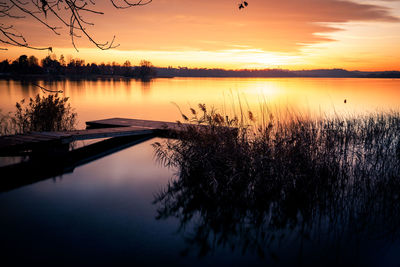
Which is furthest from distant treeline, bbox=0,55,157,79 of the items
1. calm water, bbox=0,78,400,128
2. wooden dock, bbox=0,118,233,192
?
wooden dock, bbox=0,118,233,192

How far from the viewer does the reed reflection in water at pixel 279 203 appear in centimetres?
416

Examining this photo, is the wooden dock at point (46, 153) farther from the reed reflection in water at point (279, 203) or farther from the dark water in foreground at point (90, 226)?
the reed reflection in water at point (279, 203)

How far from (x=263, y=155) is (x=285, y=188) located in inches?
29.0

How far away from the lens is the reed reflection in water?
13.6ft

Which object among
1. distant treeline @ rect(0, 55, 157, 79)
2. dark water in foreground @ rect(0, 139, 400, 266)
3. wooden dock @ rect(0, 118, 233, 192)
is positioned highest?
distant treeline @ rect(0, 55, 157, 79)

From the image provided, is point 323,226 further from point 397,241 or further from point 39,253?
point 39,253

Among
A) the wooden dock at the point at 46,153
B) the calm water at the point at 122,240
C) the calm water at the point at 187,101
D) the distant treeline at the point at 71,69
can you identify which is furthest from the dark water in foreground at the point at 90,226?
the distant treeline at the point at 71,69

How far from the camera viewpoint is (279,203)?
518 cm

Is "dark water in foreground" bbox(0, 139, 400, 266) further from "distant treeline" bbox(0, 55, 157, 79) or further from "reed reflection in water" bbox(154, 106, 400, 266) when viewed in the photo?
"distant treeline" bbox(0, 55, 157, 79)

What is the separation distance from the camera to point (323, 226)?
15.3ft

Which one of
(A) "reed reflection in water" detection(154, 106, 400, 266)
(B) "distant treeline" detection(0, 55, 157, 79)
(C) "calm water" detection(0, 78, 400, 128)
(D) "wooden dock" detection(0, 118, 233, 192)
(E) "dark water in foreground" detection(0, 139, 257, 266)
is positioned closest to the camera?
(E) "dark water in foreground" detection(0, 139, 257, 266)

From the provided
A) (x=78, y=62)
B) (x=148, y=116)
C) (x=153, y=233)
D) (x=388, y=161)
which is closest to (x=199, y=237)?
(x=153, y=233)

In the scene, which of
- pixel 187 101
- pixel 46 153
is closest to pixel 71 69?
pixel 187 101

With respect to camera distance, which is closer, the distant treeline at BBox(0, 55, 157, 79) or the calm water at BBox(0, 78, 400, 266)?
the calm water at BBox(0, 78, 400, 266)
